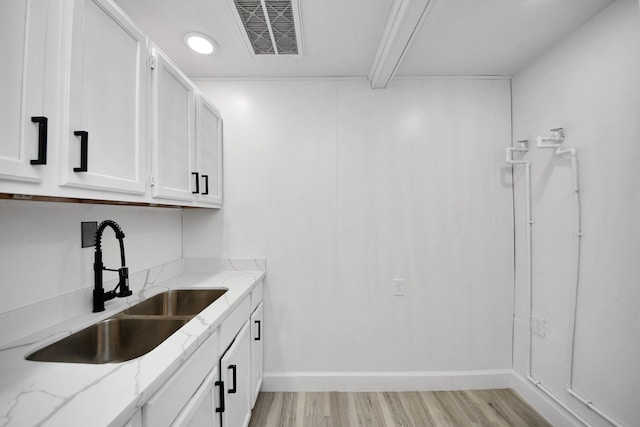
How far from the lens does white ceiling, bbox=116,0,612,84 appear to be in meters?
1.56

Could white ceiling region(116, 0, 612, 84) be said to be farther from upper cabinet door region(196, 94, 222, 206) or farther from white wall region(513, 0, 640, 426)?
upper cabinet door region(196, 94, 222, 206)

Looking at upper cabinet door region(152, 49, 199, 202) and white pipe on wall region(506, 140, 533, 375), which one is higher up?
upper cabinet door region(152, 49, 199, 202)

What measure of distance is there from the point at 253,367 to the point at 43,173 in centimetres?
160

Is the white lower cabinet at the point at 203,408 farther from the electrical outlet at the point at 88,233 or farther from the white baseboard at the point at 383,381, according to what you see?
the white baseboard at the point at 383,381

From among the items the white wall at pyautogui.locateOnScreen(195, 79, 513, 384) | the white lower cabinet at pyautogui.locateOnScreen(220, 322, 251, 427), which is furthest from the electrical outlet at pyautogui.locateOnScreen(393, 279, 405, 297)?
the white lower cabinet at pyautogui.locateOnScreen(220, 322, 251, 427)

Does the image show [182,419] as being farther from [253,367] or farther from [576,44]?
[576,44]

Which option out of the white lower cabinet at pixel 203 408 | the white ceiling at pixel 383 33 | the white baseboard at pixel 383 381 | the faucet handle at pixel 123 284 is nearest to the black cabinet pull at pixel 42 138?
the faucet handle at pixel 123 284

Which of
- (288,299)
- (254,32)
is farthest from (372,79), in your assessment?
(288,299)

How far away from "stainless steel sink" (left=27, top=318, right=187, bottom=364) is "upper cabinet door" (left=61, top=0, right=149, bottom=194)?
0.59m

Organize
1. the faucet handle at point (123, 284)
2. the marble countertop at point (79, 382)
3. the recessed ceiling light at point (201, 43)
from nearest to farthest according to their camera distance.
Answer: the marble countertop at point (79, 382)
the faucet handle at point (123, 284)
the recessed ceiling light at point (201, 43)

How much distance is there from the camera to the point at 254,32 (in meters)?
1.75

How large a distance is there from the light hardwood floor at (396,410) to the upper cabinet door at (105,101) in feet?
5.74

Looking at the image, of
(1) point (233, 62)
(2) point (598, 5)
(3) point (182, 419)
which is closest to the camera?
(3) point (182, 419)

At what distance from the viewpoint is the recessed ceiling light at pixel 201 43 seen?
180 centimetres
